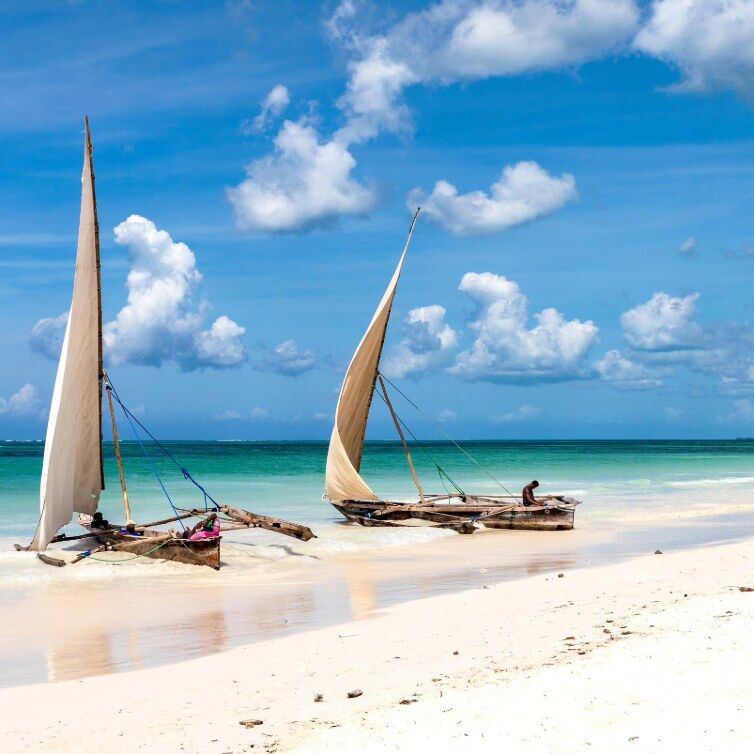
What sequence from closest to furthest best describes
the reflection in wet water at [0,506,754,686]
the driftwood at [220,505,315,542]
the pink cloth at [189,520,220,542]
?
the reflection in wet water at [0,506,754,686] < the pink cloth at [189,520,220,542] < the driftwood at [220,505,315,542]

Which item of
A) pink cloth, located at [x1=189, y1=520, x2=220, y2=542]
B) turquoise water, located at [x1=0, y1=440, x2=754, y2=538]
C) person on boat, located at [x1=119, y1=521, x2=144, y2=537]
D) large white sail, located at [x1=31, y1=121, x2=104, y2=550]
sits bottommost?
turquoise water, located at [x1=0, y1=440, x2=754, y2=538]

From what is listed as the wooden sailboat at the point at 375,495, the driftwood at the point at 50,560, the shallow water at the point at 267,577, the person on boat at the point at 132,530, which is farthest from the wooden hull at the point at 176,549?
the wooden sailboat at the point at 375,495

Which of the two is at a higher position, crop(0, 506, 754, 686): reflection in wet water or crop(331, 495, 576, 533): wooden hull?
crop(331, 495, 576, 533): wooden hull

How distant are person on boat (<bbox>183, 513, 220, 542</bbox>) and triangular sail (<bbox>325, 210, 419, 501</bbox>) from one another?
31.9 ft

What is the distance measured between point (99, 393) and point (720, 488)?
34805 millimetres

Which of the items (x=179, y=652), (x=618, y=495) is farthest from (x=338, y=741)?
(x=618, y=495)

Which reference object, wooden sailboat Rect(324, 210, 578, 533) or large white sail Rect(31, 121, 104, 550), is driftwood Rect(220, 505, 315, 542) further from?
wooden sailboat Rect(324, 210, 578, 533)

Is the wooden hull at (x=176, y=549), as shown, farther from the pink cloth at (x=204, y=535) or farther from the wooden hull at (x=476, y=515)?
the wooden hull at (x=476, y=515)

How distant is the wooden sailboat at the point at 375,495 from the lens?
2625 cm

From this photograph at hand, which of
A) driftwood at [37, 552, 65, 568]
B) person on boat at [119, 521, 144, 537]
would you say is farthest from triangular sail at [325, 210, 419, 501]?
driftwood at [37, 552, 65, 568]

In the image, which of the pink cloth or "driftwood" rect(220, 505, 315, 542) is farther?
"driftwood" rect(220, 505, 315, 542)

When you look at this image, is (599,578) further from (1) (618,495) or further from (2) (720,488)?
(2) (720,488)

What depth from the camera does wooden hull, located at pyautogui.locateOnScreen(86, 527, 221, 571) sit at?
1838cm

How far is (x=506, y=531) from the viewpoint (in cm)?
2631
